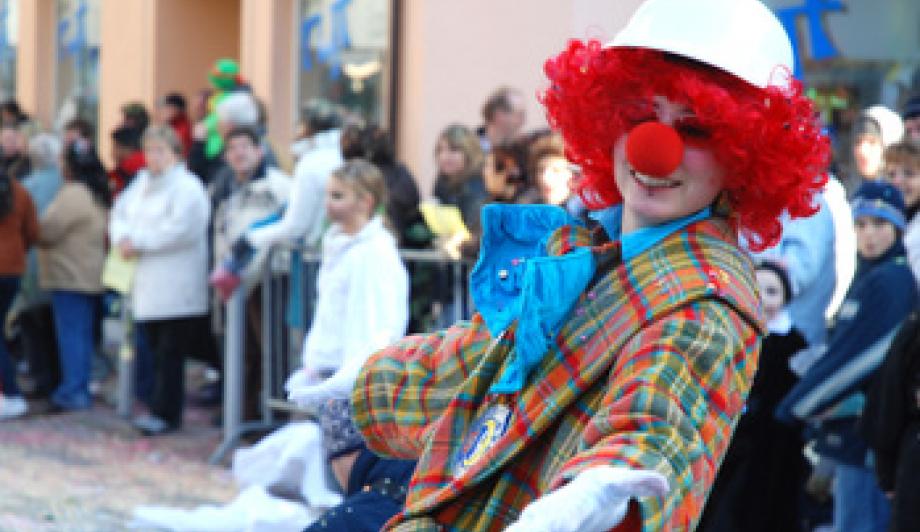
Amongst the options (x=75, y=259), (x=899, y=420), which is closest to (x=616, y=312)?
(x=899, y=420)

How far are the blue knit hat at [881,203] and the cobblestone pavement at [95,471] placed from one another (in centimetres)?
307

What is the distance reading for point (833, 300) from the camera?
623 centimetres

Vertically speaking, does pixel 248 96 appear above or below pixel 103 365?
above

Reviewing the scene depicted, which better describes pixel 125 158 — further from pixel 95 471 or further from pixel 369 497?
pixel 369 497

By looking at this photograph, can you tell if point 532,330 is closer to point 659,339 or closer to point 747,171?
point 659,339

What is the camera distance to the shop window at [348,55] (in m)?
10.4

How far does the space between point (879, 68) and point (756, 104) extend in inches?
206

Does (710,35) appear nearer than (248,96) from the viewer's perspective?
Yes

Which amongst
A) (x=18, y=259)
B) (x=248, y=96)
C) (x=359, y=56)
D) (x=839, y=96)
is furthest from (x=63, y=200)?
(x=839, y=96)

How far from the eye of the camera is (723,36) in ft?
8.58

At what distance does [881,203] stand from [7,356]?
545 centimetres

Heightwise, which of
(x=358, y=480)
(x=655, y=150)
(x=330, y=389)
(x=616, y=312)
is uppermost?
(x=655, y=150)

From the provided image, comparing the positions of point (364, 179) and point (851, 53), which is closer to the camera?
point (364, 179)

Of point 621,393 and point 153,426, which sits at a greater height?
point 621,393
